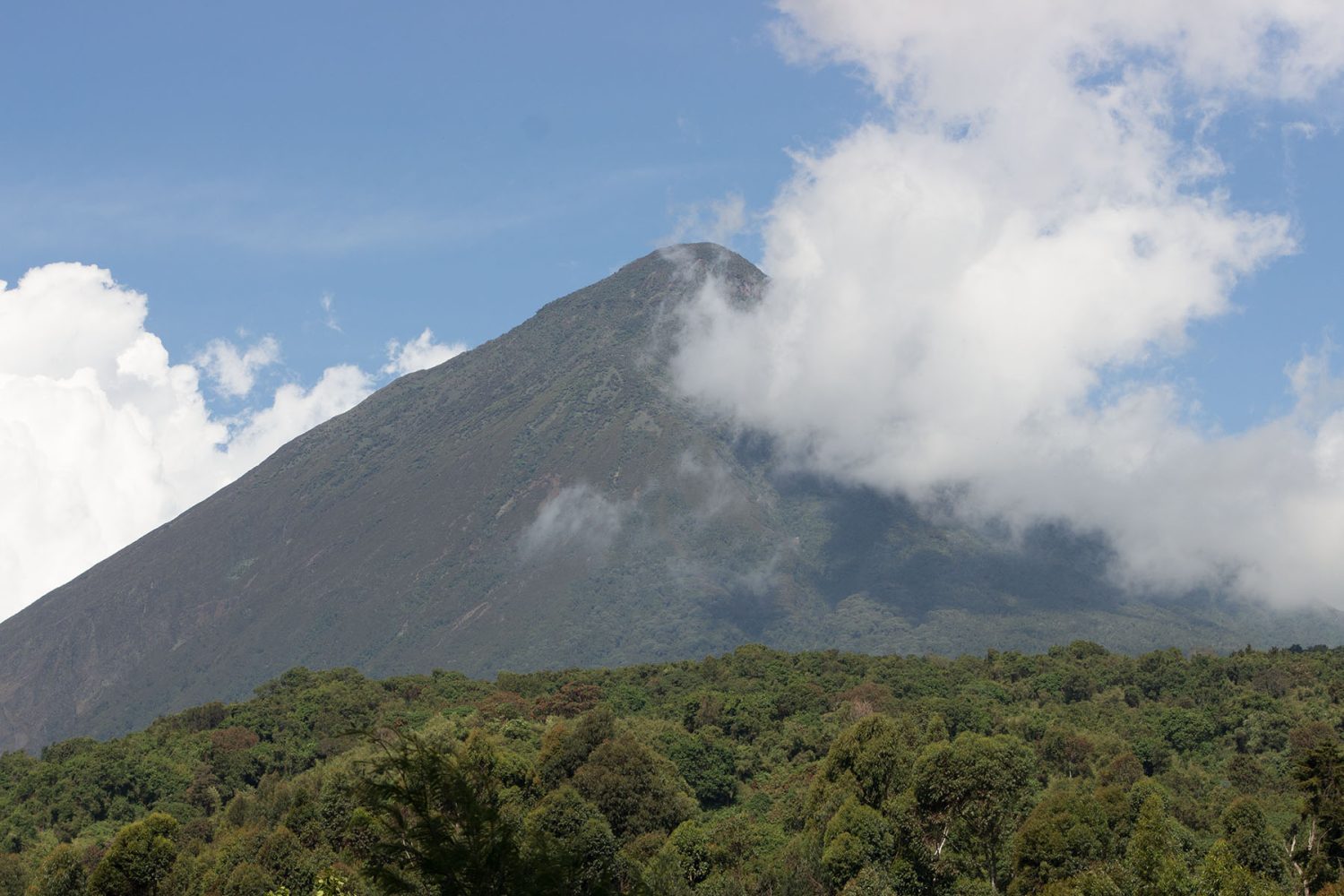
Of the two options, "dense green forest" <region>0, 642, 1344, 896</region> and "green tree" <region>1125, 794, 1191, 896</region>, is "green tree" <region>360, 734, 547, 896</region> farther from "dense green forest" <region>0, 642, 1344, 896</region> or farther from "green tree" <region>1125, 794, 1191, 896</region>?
"green tree" <region>1125, 794, 1191, 896</region>

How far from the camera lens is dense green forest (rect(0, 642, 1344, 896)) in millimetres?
36628

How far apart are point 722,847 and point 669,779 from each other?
13.2 meters

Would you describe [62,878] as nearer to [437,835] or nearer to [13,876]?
[13,876]

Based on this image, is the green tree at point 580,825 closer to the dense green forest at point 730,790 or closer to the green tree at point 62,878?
the dense green forest at point 730,790

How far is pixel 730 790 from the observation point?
3489 inches

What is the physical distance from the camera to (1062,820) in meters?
58.3

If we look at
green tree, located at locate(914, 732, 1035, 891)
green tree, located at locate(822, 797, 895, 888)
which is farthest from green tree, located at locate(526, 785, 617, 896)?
green tree, located at locate(914, 732, 1035, 891)

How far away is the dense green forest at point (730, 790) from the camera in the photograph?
36.6 meters

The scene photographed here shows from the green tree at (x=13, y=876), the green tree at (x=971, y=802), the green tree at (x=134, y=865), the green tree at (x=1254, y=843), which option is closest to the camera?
the green tree at (x=1254, y=843)

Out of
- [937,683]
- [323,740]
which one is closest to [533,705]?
[323,740]

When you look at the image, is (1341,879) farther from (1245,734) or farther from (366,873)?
(1245,734)

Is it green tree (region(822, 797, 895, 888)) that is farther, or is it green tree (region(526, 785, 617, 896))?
green tree (region(822, 797, 895, 888))

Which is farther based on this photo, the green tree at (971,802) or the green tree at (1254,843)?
→ the green tree at (971,802)

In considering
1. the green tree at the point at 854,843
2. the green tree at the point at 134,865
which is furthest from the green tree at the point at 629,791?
the green tree at the point at 134,865
